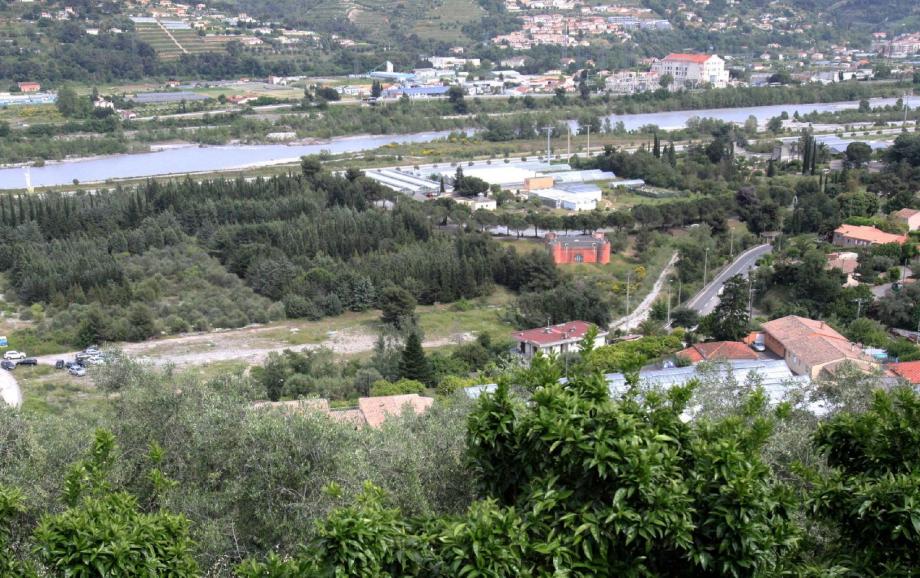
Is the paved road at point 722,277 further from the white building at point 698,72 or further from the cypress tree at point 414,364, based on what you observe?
the white building at point 698,72

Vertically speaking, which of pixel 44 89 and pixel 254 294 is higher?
pixel 44 89

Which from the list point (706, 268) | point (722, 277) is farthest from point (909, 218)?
point (706, 268)

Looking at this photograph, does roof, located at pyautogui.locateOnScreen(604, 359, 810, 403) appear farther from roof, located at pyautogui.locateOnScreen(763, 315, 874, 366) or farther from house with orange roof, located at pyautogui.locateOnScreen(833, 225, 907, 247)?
house with orange roof, located at pyautogui.locateOnScreen(833, 225, 907, 247)

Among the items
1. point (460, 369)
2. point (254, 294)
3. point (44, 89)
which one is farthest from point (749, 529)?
point (44, 89)

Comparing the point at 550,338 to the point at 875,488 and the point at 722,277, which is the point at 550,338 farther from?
the point at 875,488

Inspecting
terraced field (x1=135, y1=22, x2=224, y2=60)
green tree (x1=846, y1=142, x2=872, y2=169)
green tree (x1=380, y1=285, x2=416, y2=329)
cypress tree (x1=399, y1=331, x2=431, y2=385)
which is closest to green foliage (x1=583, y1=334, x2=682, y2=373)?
cypress tree (x1=399, y1=331, x2=431, y2=385)

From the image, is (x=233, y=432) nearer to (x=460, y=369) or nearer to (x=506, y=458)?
(x=506, y=458)
